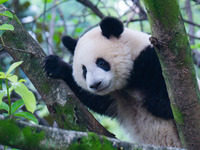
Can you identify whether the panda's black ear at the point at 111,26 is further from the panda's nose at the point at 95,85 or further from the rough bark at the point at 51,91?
the rough bark at the point at 51,91

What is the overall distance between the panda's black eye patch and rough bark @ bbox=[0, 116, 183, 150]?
1.58 metres

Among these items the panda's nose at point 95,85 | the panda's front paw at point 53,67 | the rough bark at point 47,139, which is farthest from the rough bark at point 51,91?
the rough bark at point 47,139

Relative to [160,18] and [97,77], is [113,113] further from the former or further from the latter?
[160,18]

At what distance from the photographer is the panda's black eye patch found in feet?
9.84

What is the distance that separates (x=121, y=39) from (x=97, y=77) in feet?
1.81

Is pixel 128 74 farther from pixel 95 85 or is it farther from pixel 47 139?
pixel 47 139

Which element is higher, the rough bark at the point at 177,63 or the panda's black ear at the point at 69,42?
the rough bark at the point at 177,63

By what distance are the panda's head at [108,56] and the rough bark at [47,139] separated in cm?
146

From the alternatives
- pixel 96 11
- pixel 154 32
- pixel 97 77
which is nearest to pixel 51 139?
pixel 154 32

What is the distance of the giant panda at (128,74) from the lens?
2.95 meters

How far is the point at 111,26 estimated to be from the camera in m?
3.03

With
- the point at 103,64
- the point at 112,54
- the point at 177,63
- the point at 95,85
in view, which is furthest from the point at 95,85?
the point at 177,63

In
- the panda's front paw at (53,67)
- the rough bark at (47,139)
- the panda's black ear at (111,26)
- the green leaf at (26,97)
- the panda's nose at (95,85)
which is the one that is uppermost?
the panda's black ear at (111,26)

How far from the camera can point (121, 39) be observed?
314cm
